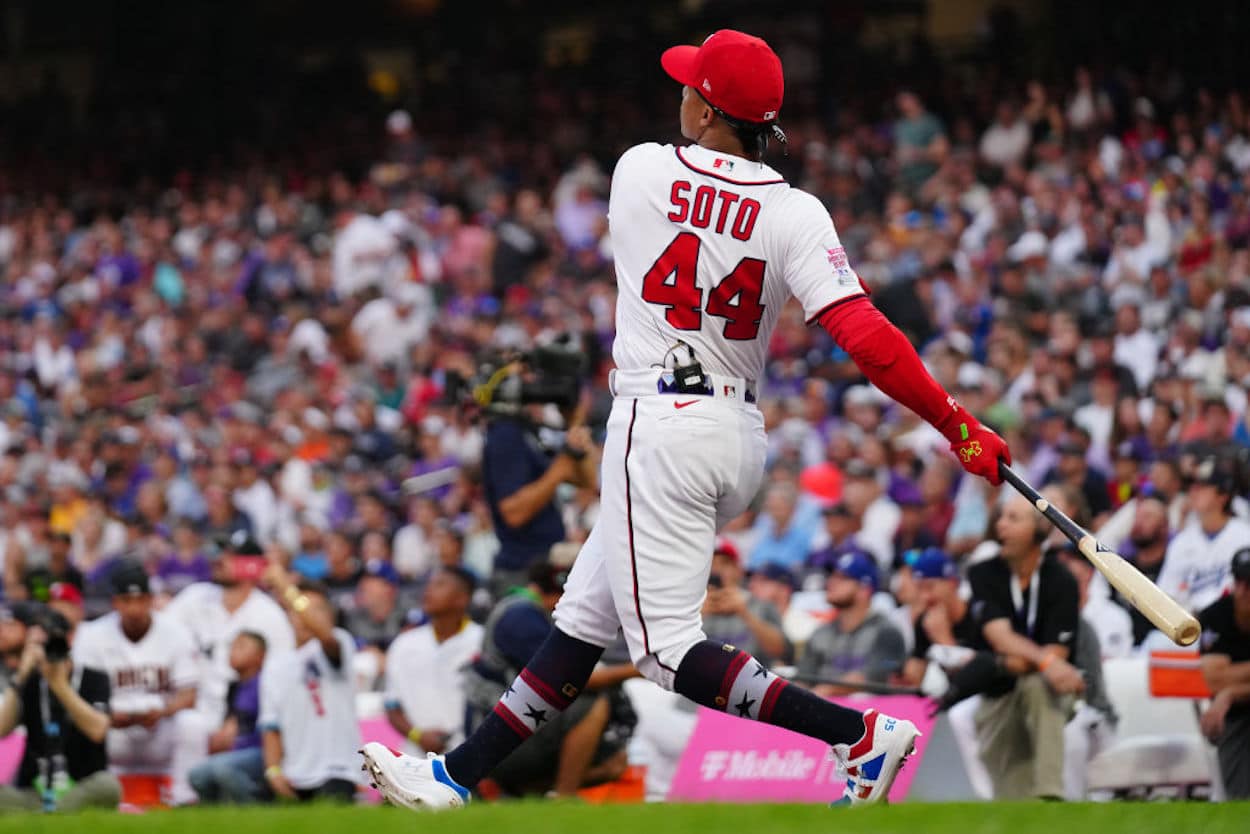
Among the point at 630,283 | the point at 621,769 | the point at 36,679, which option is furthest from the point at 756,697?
the point at 36,679

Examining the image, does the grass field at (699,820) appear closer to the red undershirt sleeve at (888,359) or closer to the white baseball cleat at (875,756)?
the white baseball cleat at (875,756)

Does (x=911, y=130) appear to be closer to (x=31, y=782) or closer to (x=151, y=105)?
(x=31, y=782)

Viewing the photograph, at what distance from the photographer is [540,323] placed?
55.8ft

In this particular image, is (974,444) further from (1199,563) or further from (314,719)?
(314,719)

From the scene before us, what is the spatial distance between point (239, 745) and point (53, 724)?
1.06 m

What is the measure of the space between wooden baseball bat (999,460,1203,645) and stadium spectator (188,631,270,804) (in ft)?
17.3

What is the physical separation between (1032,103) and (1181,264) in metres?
3.73

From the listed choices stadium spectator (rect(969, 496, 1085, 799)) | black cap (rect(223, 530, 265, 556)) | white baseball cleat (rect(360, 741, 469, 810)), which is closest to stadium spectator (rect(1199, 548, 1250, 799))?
stadium spectator (rect(969, 496, 1085, 799))

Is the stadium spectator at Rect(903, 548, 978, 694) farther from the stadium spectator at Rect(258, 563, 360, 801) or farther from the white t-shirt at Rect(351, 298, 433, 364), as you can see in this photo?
the white t-shirt at Rect(351, 298, 433, 364)

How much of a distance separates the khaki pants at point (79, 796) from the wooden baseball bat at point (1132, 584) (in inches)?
203

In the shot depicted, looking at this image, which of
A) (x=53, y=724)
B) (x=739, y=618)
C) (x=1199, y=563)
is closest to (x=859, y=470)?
(x=739, y=618)

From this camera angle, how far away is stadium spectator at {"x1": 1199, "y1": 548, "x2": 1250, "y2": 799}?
755cm

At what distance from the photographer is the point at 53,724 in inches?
359

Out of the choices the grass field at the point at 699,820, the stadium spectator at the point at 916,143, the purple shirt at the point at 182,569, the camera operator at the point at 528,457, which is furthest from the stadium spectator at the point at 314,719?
the stadium spectator at the point at 916,143
